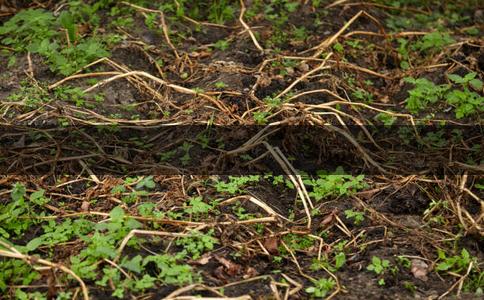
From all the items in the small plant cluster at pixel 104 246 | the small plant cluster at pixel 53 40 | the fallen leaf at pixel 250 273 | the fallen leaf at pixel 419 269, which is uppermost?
the small plant cluster at pixel 53 40

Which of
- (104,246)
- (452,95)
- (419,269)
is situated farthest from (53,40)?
(419,269)

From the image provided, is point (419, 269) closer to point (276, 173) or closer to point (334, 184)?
point (334, 184)

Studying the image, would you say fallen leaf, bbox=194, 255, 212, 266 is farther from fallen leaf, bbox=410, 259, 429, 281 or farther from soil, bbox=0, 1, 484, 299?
fallen leaf, bbox=410, 259, 429, 281

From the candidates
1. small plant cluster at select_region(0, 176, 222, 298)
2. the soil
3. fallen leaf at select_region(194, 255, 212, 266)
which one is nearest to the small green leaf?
the soil

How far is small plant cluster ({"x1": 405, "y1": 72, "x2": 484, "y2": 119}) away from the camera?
4105mm

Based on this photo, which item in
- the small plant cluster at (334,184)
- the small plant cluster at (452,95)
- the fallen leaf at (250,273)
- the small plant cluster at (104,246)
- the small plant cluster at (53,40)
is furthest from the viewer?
the small plant cluster at (53,40)

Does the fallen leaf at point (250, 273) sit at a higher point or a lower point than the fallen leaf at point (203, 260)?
lower

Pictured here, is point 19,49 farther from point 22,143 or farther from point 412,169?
point 412,169

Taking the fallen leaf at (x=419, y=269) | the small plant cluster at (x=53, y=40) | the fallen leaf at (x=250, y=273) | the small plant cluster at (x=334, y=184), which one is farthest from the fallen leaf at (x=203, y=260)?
the small plant cluster at (x=53, y=40)

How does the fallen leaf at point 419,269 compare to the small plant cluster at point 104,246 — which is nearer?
the small plant cluster at point 104,246

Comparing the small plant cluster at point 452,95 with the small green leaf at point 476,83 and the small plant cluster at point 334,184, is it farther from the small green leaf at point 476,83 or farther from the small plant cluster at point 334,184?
the small plant cluster at point 334,184

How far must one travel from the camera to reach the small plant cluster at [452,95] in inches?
162

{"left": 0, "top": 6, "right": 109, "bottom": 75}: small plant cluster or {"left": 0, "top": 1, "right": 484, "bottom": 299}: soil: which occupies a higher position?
{"left": 0, "top": 6, "right": 109, "bottom": 75}: small plant cluster

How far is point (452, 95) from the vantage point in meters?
4.16
